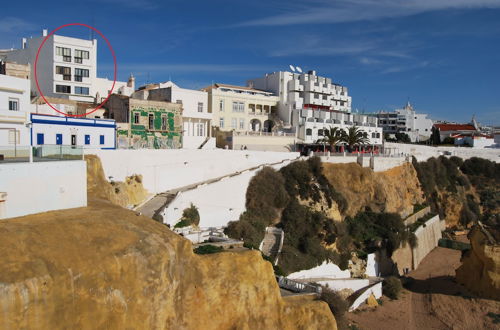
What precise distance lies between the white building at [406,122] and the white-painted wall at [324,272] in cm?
7444

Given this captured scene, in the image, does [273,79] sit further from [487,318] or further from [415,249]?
[487,318]

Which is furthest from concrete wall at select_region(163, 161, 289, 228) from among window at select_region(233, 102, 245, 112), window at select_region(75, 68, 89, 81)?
window at select_region(75, 68, 89, 81)

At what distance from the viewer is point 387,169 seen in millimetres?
42594

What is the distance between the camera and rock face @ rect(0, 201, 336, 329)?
9180mm

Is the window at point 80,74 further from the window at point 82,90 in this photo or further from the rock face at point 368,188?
the rock face at point 368,188

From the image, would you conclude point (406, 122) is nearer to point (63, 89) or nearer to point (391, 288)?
point (391, 288)

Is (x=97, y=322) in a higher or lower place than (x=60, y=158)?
lower

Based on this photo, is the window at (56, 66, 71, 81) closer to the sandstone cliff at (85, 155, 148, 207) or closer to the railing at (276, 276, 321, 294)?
the sandstone cliff at (85, 155, 148, 207)

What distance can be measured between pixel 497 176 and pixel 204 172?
141 feet

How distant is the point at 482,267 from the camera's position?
91.0 ft

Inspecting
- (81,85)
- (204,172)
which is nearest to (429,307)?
(204,172)

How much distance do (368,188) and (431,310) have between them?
45.1ft

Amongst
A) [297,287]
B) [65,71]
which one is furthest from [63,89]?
[297,287]

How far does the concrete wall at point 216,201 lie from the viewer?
78.0 ft
